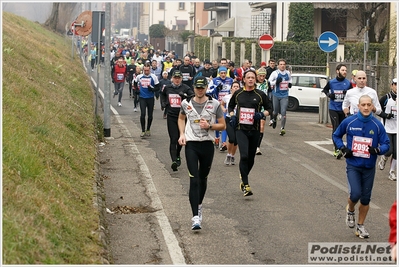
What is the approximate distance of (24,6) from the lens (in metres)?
116

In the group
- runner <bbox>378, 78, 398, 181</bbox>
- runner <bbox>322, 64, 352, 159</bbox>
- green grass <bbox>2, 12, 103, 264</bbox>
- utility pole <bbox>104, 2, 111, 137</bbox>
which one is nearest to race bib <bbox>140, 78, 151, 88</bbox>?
utility pole <bbox>104, 2, 111, 137</bbox>

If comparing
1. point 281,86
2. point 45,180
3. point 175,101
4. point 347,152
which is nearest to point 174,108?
point 175,101

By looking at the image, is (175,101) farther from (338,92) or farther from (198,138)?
(198,138)

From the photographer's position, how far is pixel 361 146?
30.4 ft

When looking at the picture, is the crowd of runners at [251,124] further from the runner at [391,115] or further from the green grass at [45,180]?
the green grass at [45,180]

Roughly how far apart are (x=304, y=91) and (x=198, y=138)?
20.2m

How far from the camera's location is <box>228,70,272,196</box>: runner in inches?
465

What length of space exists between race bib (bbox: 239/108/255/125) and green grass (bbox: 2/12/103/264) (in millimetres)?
2386

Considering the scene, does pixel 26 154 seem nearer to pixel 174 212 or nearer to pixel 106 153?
pixel 174 212

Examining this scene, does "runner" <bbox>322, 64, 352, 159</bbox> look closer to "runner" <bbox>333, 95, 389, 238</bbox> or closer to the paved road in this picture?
the paved road

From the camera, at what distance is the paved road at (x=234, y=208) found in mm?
8629

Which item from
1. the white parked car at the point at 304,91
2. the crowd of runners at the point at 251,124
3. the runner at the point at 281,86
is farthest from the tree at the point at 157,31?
the crowd of runners at the point at 251,124

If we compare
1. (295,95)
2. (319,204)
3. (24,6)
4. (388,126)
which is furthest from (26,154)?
(24,6)

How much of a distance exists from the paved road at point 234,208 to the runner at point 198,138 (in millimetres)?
410
